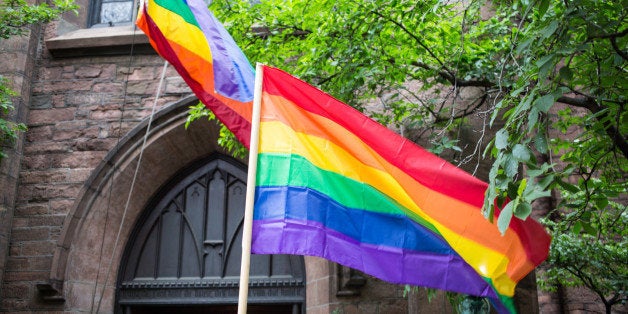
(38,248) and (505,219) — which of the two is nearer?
(505,219)

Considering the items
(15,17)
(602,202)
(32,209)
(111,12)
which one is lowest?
(602,202)

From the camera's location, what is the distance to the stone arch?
26.4ft

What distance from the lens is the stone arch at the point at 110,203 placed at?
8.05 m

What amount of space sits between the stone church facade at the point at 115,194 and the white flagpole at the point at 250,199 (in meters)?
4.33

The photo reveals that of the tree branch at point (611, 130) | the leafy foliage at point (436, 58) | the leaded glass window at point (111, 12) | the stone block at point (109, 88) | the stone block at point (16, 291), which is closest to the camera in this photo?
the tree branch at point (611, 130)

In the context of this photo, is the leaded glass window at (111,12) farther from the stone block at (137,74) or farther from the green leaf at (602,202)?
the green leaf at (602,202)

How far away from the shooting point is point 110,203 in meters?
8.46

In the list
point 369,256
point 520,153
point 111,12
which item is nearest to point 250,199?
point 369,256

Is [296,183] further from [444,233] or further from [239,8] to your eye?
[239,8]

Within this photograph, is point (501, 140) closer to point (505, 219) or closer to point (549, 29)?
point (505, 219)

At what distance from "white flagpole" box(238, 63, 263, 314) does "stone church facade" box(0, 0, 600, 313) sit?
4.33m

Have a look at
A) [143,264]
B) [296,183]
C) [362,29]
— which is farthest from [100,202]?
[296,183]

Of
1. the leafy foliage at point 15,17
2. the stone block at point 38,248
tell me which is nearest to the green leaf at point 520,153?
the leafy foliage at point 15,17

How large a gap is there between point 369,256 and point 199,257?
5261 mm
